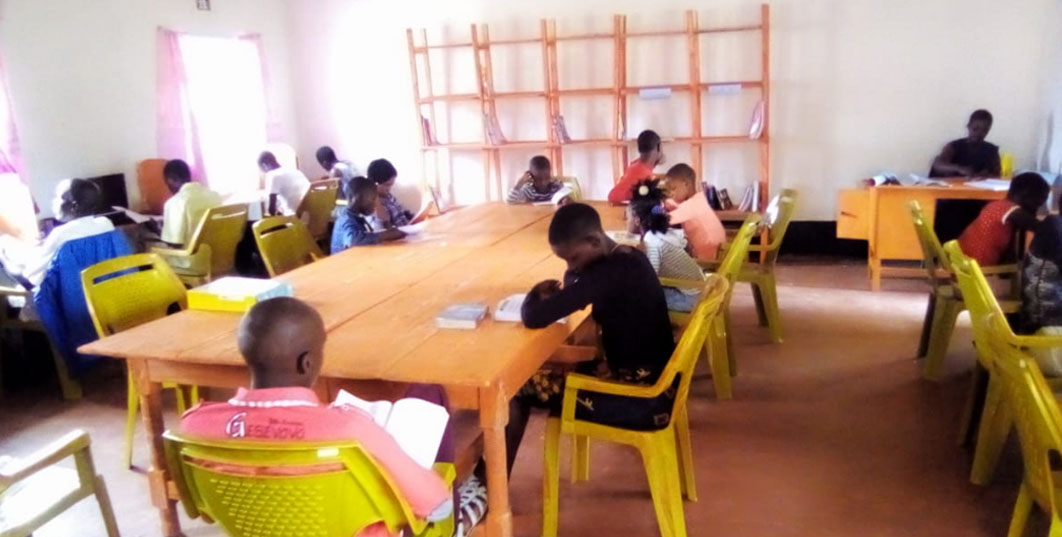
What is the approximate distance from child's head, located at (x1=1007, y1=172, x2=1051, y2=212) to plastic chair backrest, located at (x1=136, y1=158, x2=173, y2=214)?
15.9 feet

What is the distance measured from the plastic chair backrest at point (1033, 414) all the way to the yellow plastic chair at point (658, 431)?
0.73 m

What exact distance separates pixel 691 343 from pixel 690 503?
748 mm

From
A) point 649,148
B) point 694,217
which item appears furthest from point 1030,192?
point 649,148

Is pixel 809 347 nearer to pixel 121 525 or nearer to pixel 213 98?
pixel 121 525

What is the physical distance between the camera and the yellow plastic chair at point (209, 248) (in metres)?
4.41

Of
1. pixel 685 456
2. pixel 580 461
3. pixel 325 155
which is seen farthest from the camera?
pixel 325 155

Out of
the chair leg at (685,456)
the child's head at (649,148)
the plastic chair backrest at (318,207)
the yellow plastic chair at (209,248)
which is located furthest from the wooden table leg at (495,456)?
the plastic chair backrest at (318,207)

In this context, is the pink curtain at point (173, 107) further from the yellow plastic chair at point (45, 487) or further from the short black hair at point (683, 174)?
the yellow plastic chair at point (45, 487)

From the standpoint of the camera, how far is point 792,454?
9.92ft

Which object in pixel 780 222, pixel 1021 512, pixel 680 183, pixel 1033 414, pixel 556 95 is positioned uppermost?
pixel 556 95

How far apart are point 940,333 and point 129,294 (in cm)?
323

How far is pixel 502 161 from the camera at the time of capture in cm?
687

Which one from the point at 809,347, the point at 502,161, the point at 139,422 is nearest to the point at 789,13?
the point at 502,161

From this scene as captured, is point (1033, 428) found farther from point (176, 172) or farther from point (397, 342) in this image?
point (176, 172)
